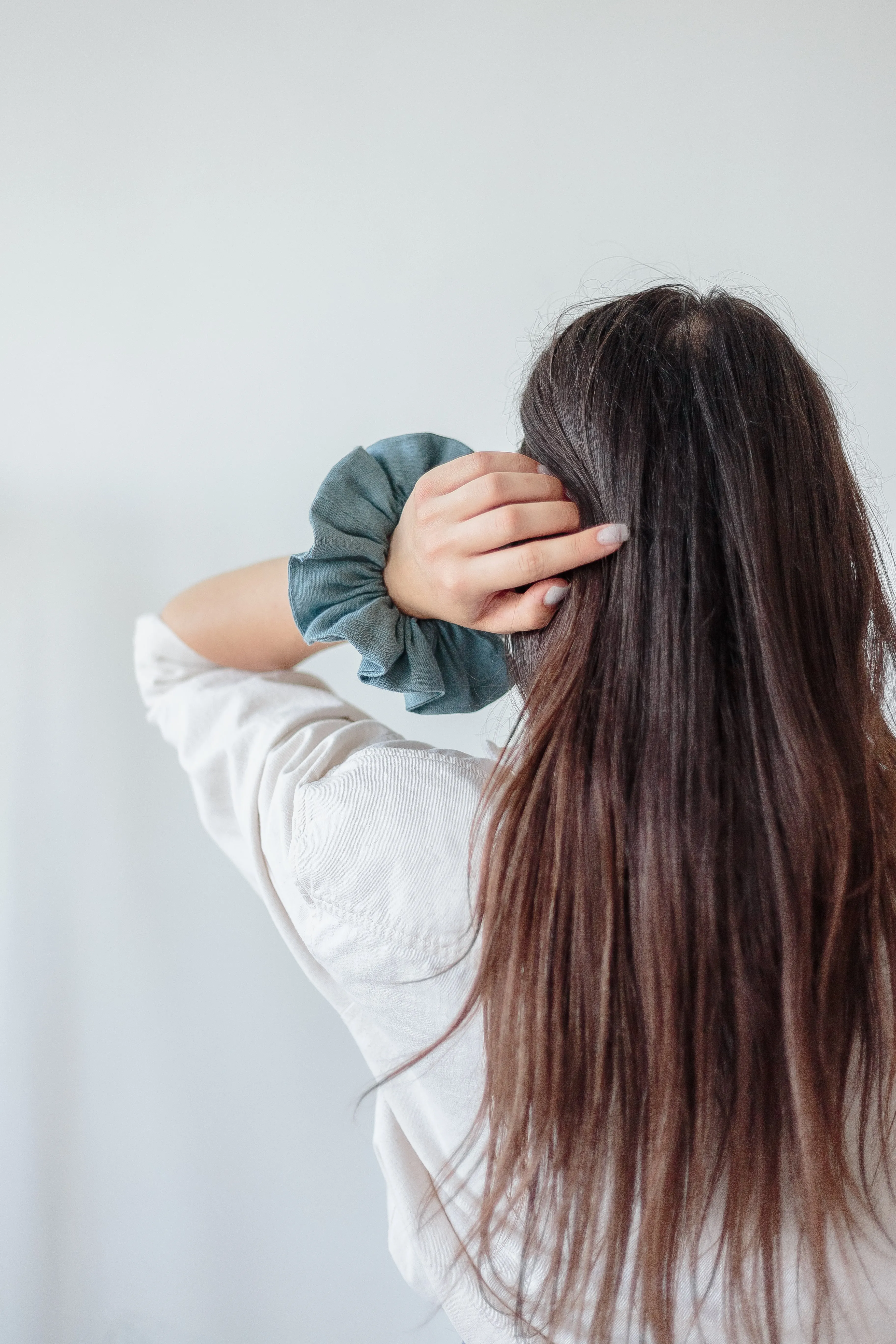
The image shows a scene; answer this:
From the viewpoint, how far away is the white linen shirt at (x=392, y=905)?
52 centimetres

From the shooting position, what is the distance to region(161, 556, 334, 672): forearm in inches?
28.7

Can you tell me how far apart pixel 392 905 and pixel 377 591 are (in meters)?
0.25

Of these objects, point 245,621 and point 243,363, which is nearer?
point 245,621

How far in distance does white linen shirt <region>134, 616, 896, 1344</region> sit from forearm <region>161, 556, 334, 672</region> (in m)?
0.07

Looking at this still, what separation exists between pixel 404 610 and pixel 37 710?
0.65 meters

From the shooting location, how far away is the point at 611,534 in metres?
0.49

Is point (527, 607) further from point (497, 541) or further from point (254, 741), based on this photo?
point (254, 741)

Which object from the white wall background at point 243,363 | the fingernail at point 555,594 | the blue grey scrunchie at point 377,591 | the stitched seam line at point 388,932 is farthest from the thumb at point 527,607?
the white wall background at point 243,363

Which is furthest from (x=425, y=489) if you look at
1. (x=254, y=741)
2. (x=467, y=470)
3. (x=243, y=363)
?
(x=243, y=363)

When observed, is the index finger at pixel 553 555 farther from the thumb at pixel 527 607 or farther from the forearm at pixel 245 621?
the forearm at pixel 245 621

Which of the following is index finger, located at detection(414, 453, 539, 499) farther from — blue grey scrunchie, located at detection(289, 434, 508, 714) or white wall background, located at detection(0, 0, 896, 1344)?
Result: white wall background, located at detection(0, 0, 896, 1344)

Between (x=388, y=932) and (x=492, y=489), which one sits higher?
(x=492, y=489)

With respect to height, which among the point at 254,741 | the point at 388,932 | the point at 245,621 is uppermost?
the point at 245,621

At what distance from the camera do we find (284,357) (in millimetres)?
1000
